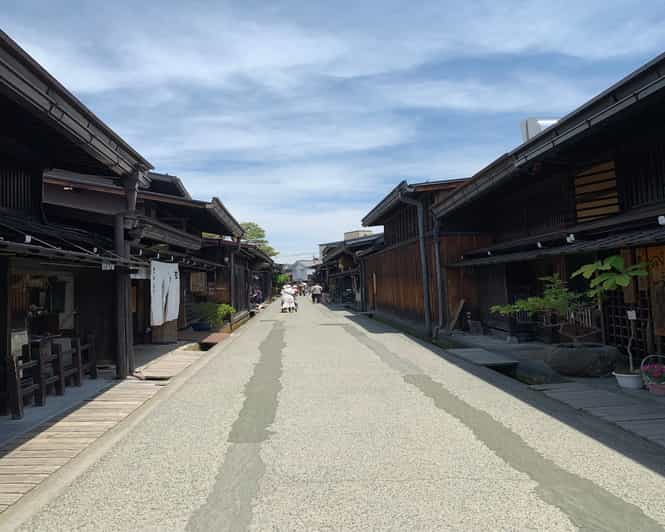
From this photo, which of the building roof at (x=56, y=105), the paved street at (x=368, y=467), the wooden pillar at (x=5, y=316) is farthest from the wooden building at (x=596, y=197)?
the wooden pillar at (x=5, y=316)

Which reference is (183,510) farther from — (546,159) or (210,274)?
(210,274)

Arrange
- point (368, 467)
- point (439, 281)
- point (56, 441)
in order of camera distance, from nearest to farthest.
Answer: point (368, 467) < point (56, 441) < point (439, 281)

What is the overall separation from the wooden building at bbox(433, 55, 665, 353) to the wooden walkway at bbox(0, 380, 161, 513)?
7740 mm

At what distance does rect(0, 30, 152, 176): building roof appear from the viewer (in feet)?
16.7

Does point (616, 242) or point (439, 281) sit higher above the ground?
point (616, 242)

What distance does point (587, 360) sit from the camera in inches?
322

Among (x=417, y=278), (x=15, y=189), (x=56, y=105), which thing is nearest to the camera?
(x=56, y=105)

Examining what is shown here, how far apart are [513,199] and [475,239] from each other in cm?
216

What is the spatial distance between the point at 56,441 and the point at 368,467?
3.79m

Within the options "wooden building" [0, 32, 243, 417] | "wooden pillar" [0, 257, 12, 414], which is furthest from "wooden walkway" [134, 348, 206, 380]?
"wooden pillar" [0, 257, 12, 414]

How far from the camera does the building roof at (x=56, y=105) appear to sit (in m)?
5.09

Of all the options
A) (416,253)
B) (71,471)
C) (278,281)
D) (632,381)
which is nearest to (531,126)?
(416,253)

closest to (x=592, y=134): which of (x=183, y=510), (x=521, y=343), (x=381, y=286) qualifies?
(x=521, y=343)

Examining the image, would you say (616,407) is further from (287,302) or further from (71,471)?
(287,302)
